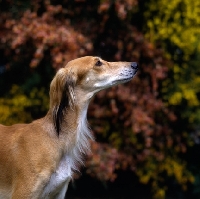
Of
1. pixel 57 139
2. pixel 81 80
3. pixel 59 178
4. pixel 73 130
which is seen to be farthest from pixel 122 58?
pixel 59 178

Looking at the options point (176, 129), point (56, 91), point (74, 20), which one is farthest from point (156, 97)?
point (56, 91)

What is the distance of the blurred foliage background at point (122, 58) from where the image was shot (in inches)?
383

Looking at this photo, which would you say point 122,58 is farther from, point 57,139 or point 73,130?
point 57,139

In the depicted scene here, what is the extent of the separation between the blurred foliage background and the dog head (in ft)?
5.13

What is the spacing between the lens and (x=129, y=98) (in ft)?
32.8

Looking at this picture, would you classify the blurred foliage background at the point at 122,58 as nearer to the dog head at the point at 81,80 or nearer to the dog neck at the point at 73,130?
the dog head at the point at 81,80

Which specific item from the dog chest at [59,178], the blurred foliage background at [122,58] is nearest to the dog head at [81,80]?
the dog chest at [59,178]

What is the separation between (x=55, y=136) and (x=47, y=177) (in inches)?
16.1

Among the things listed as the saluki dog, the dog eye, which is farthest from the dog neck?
the dog eye

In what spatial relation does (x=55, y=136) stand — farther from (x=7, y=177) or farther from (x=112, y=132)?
(x=112, y=132)

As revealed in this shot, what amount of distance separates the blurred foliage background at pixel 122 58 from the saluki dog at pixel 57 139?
1620 mm

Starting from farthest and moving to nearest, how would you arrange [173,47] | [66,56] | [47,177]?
[173,47] → [66,56] → [47,177]

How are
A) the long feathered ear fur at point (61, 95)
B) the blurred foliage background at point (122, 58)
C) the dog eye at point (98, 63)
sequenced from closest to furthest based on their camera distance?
the long feathered ear fur at point (61, 95), the dog eye at point (98, 63), the blurred foliage background at point (122, 58)

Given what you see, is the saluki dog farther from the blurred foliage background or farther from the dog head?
the blurred foliage background
